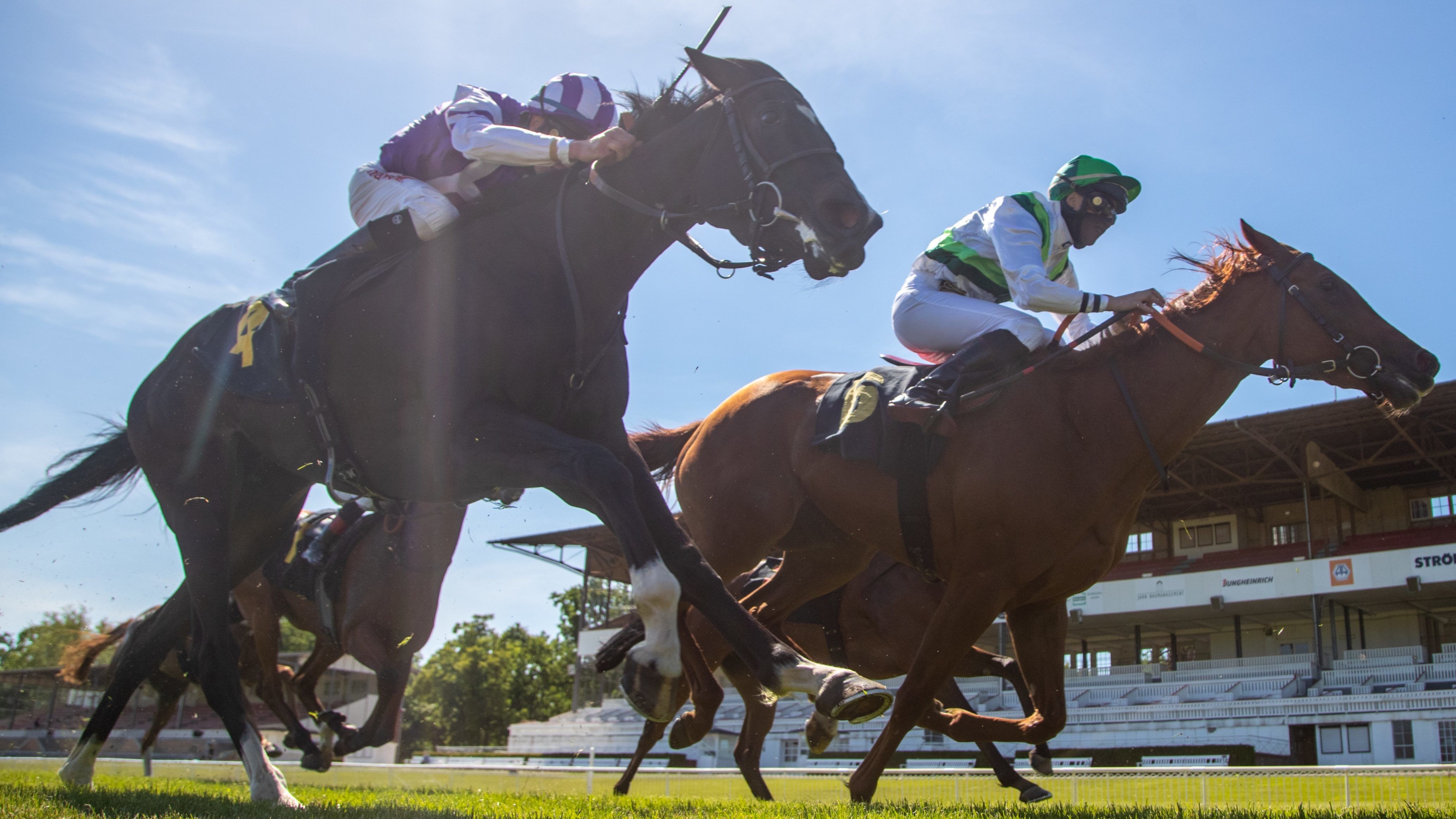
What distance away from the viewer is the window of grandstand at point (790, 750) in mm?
29031

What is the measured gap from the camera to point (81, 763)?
17.2 feet

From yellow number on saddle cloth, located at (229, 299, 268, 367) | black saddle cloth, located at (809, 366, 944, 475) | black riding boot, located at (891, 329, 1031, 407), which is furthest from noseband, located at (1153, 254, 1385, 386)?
yellow number on saddle cloth, located at (229, 299, 268, 367)

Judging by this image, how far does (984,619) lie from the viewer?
478 centimetres

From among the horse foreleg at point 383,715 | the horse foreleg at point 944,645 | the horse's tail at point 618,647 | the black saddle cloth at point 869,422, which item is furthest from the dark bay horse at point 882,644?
the horse's tail at point 618,647

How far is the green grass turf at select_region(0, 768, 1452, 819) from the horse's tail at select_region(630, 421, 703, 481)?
7.57ft

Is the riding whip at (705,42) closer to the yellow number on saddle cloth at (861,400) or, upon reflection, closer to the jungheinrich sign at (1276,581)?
the yellow number on saddle cloth at (861,400)

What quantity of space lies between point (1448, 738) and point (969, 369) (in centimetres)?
2253

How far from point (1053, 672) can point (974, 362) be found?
1.57 m

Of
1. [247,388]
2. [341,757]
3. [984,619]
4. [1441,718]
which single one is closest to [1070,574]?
[984,619]

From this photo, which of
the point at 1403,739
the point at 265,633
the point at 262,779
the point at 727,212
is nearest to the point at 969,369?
the point at 727,212

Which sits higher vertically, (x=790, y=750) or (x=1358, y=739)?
(x=1358, y=739)

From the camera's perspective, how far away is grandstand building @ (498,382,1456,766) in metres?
24.7

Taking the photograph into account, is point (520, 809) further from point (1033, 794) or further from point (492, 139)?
point (1033, 794)

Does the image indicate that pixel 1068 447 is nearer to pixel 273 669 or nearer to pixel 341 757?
pixel 341 757
